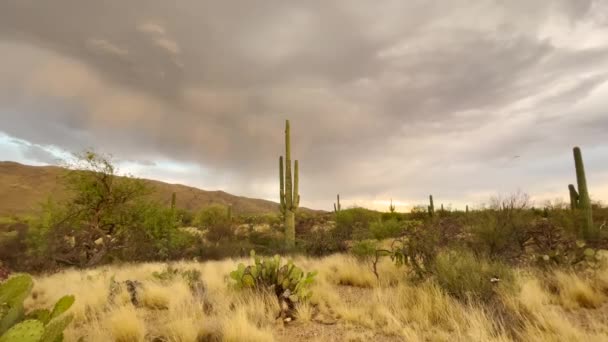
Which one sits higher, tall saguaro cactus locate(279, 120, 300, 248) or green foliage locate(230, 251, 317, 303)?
tall saguaro cactus locate(279, 120, 300, 248)

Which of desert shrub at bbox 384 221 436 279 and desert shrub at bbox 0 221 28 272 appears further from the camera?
desert shrub at bbox 0 221 28 272

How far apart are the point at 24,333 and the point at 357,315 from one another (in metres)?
4.25

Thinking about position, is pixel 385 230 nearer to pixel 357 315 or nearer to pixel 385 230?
pixel 385 230

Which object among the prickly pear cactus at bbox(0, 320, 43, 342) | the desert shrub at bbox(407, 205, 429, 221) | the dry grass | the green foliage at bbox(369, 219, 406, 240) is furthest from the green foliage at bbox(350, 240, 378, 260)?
the desert shrub at bbox(407, 205, 429, 221)

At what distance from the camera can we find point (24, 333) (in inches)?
106

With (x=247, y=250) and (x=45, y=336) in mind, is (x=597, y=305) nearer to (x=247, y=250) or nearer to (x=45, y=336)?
(x=45, y=336)

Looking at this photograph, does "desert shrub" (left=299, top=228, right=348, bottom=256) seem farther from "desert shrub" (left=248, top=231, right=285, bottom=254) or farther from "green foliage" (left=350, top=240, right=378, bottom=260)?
"green foliage" (left=350, top=240, right=378, bottom=260)

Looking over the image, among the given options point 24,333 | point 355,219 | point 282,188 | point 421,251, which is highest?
point 282,188

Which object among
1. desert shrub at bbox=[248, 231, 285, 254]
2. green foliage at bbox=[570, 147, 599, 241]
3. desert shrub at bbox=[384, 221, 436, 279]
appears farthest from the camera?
desert shrub at bbox=[248, 231, 285, 254]

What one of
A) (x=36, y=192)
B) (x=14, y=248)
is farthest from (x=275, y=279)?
(x=36, y=192)

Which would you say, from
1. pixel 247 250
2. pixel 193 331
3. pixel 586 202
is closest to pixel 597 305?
pixel 193 331

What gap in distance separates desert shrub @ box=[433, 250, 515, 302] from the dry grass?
20cm

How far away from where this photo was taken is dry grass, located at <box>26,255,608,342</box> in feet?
15.0

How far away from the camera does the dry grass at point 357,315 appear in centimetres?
458
